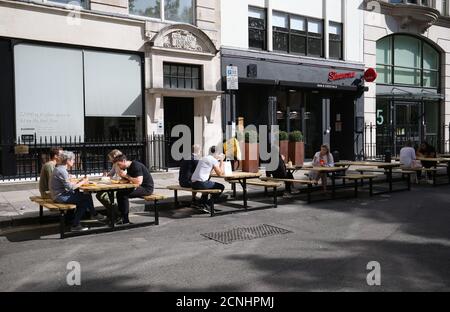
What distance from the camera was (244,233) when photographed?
747 cm

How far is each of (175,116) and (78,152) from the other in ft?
12.6

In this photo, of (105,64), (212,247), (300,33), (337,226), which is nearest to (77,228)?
(212,247)

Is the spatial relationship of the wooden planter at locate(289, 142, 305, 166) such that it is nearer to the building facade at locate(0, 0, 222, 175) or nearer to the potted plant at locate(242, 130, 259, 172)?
the potted plant at locate(242, 130, 259, 172)

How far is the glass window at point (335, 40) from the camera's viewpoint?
802 inches

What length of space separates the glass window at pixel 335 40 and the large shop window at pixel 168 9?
735 cm

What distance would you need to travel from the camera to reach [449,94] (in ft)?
81.7

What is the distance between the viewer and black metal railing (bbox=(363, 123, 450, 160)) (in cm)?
2142

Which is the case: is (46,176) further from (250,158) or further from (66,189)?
(250,158)

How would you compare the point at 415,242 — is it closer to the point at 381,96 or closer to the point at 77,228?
the point at 77,228

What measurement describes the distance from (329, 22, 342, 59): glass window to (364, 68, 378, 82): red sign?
1450 millimetres

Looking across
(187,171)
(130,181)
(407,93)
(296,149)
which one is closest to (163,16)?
(296,149)

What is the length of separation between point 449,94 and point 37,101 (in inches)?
846

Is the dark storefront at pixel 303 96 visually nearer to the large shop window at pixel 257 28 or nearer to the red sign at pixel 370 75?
the red sign at pixel 370 75
